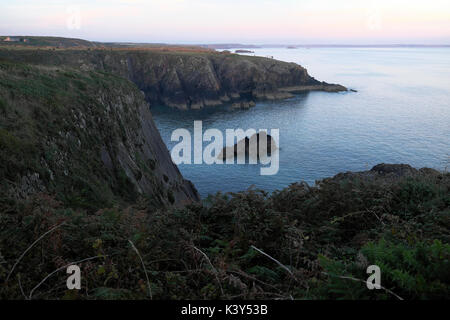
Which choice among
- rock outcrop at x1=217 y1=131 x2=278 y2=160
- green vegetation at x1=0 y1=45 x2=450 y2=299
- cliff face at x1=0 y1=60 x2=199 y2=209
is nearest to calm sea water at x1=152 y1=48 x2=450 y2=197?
rock outcrop at x1=217 y1=131 x2=278 y2=160

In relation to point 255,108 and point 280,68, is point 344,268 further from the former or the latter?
point 280,68

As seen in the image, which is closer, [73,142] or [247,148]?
[73,142]

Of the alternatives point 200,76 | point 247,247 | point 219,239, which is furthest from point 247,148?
point 200,76

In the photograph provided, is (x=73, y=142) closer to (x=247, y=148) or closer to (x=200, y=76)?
(x=247, y=148)

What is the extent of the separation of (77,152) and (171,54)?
123m

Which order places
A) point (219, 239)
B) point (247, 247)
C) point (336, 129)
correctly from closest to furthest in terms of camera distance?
point (247, 247)
point (219, 239)
point (336, 129)

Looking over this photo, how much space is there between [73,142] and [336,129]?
222 feet

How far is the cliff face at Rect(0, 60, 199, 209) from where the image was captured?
11.1 m

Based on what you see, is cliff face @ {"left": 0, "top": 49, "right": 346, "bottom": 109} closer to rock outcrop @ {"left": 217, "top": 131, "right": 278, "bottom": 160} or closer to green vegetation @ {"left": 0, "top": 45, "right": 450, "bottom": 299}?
rock outcrop @ {"left": 217, "top": 131, "right": 278, "bottom": 160}

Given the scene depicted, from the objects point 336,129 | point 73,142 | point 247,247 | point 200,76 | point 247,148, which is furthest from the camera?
point 200,76

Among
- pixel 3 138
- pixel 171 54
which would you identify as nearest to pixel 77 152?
pixel 3 138

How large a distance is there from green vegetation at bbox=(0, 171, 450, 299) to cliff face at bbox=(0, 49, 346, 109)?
10103 cm

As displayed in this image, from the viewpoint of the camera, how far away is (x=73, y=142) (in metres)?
15.4

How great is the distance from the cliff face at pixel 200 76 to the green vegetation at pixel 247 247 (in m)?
101
